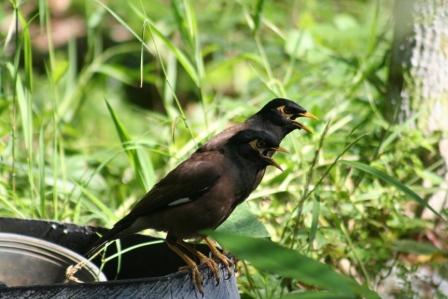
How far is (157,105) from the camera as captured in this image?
843 cm

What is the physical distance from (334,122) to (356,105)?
360mm

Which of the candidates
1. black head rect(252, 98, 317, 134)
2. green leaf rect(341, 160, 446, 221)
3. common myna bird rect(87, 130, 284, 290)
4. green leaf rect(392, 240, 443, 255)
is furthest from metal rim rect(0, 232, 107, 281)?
green leaf rect(392, 240, 443, 255)

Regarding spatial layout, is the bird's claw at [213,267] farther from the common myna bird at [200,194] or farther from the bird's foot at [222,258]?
the common myna bird at [200,194]

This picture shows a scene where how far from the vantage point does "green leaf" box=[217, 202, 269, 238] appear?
135 inches

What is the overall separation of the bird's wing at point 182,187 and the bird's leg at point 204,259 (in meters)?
0.15

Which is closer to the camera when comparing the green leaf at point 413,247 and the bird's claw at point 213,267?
the bird's claw at point 213,267

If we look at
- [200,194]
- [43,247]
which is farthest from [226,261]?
[43,247]

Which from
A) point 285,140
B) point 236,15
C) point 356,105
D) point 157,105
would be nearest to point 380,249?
point 285,140

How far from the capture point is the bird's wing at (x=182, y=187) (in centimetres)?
Answer: 334

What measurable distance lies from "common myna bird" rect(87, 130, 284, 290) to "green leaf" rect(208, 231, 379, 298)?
1215 millimetres

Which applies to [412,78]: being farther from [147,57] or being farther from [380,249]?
[147,57]

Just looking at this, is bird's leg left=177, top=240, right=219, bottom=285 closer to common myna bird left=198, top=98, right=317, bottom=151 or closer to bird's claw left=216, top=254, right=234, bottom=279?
bird's claw left=216, top=254, right=234, bottom=279

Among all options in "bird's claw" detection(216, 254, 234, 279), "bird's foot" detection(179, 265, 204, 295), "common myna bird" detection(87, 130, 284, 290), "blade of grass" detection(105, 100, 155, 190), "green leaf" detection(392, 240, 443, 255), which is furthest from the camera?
"green leaf" detection(392, 240, 443, 255)

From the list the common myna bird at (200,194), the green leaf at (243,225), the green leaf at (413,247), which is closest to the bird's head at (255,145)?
the common myna bird at (200,194)
